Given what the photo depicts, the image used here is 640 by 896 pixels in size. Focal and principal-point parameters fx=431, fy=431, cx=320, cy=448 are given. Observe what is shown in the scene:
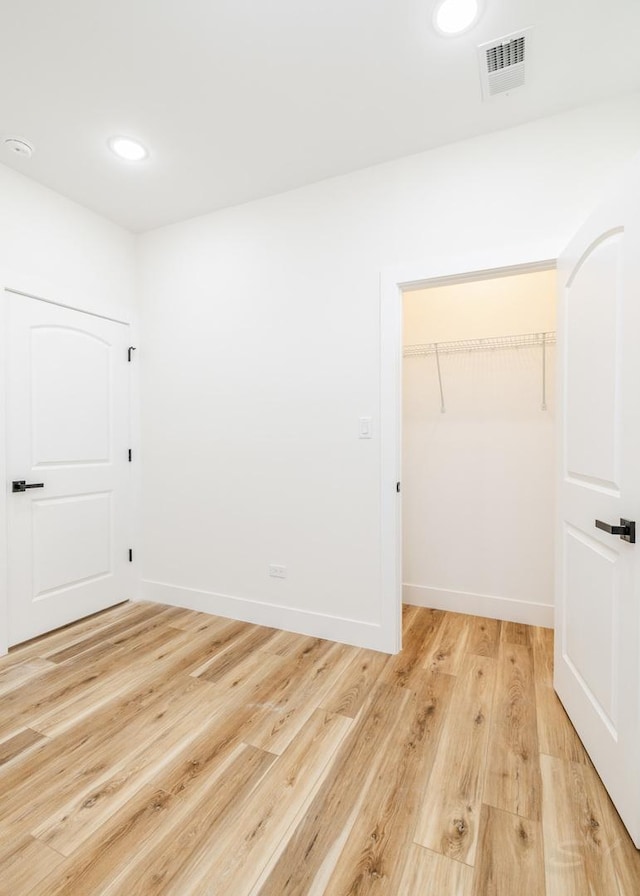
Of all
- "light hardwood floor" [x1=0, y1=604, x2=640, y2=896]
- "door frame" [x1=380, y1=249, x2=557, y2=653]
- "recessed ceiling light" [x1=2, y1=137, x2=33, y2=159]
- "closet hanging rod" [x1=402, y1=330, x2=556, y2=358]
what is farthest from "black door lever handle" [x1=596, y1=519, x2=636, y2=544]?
"recessed ceiling light" [x1=2, y1=137, x2=33, y2=159]

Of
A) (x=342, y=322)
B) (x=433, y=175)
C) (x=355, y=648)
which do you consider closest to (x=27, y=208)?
(x=342, y=322)

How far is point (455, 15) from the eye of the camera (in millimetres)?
1630

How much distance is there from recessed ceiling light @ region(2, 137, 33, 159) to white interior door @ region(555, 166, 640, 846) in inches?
111

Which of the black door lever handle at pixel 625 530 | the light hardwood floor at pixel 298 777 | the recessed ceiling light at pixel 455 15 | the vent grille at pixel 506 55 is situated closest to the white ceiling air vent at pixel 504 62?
the vent grille at pixel 506 55

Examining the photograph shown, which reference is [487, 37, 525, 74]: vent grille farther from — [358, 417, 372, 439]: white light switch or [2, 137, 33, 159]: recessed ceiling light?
[2, 137, 33, 159]: recessed ceiling light

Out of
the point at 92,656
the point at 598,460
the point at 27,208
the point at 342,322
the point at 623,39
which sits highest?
the point at 623,39

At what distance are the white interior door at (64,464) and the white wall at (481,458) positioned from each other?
218cm

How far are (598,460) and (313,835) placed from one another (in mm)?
1582

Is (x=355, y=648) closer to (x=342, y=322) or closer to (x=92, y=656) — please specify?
(x=92, y=656)

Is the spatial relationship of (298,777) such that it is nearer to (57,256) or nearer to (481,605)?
(481,605)

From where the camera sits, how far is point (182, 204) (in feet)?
9.64

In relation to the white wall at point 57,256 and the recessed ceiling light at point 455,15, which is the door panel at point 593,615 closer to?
the recessed ceiling light at point 455,15

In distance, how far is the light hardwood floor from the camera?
47.7 inches

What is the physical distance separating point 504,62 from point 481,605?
2.99 meters
